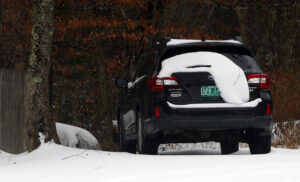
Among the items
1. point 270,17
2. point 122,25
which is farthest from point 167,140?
point 270,17

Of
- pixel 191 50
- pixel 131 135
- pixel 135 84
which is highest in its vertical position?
pixel 191 50

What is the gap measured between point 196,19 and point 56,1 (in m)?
12.3

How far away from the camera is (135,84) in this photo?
453 inches

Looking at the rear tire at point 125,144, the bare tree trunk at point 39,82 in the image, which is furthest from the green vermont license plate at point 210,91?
the rear tire at point 125,144

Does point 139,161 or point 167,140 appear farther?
point 167,140

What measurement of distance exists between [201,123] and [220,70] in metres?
0.89

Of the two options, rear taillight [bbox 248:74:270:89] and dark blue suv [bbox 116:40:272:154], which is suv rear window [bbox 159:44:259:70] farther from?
rear taillight [bbox 248:74:270:89]

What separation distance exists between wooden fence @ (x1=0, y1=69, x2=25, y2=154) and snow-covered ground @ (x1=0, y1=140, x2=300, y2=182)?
4524 millimetres

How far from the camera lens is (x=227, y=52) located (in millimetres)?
10422

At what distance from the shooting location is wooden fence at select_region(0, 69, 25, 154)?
1436 centimetres

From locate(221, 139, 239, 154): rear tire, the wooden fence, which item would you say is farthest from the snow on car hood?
the wooden fence

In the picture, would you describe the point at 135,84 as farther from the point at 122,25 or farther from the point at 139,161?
the point at 122,25

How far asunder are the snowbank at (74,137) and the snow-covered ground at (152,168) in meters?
6.04

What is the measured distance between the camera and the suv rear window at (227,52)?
405 inches
